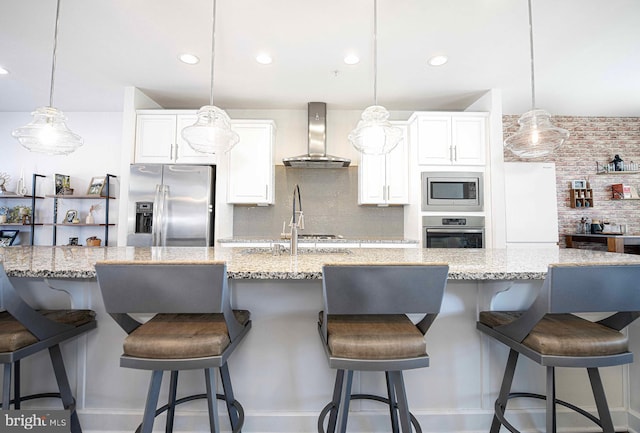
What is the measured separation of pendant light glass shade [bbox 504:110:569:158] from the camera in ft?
6.47

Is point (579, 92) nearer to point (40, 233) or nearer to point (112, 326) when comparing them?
point (112, 326)

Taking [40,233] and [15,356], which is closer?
[15,356]

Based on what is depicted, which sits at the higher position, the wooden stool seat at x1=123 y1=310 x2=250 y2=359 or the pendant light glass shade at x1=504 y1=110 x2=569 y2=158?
the pendant light glass shade at x1=504 y1=110 x2=569 y2=158

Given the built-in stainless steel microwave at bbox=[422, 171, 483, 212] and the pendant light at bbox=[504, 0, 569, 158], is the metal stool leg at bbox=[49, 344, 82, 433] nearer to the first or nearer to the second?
the pendant light at bbox=[504, 0, 569, 158]

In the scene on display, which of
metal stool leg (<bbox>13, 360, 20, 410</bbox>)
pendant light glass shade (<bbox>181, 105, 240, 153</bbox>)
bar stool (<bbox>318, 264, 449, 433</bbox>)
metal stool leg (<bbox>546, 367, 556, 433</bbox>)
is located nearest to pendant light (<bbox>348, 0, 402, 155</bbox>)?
pendant light glass shade (<bbox>181, 105, 240, 153</bbox>)

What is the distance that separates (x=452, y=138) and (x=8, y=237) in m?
5.69

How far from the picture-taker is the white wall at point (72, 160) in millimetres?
3938

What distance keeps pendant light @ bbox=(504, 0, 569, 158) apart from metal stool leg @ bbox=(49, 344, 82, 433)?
9.52 feet

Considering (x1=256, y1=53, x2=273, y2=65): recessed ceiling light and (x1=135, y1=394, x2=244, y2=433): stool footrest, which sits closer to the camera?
(x1=135, y1=394, x2=244, y2=433): stool footrest

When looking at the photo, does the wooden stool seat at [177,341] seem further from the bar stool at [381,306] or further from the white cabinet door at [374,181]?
the white cabinet door at [374,181]

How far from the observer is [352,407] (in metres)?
1.45

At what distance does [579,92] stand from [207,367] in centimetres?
459

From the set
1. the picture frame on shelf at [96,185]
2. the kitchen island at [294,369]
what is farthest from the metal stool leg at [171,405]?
the picture frame on shelf at [96,185]

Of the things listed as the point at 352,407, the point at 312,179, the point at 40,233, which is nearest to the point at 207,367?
the point at 352,407
